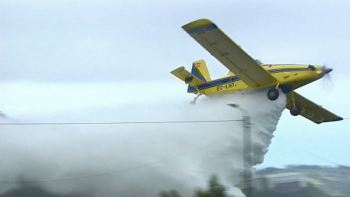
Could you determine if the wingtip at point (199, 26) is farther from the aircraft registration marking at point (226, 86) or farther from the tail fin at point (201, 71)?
the tail fin at point (201, 71)

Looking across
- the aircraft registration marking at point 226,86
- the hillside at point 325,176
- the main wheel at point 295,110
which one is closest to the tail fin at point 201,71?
the aircraft registration marking at point 226,86

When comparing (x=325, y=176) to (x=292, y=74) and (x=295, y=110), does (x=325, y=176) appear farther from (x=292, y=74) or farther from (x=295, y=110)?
(x=295, y=110)

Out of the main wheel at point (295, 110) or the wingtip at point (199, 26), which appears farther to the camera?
the main wheel at point (295, 110)

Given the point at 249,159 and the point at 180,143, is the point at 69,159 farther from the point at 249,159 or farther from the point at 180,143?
the point at 249,159

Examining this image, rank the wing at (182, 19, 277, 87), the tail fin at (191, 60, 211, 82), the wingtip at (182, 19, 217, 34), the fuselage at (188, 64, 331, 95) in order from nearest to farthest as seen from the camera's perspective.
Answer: the wingtip at (182, 19, 217, 34) → the wing at (182, 19, 277, 87) → the fuselage at (188, 64, 331, 95) → the tail fin at (191, 60, 211, 82)

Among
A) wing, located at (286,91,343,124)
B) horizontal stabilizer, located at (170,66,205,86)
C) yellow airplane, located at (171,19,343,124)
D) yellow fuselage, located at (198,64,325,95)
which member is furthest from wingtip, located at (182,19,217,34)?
wing, located at (286,91,343,124)

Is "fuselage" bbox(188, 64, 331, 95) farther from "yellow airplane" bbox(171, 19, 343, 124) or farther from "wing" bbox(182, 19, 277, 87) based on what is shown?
"wing" bbox(182, 19, 277, 87)

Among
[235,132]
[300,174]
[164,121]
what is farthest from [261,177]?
[164,121]
